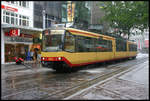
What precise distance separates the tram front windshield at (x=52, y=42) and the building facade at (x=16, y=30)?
8.61 m

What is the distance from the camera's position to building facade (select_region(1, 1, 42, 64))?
22.2m

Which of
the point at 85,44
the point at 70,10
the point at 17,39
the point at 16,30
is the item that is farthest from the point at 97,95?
the point at 70,10

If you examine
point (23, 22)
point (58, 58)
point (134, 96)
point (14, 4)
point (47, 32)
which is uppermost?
point (14, 4)

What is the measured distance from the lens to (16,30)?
2220cm

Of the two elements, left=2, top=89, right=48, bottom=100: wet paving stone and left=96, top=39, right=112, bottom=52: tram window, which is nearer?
left=2, top=89, right=48, bottom=100: wet paving stone

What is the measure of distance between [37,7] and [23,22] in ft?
11.1

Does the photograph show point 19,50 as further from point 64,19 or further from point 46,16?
point 64,19

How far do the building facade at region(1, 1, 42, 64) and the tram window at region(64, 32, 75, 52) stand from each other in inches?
375

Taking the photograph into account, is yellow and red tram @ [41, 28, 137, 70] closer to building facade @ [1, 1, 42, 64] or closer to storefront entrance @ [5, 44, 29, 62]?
building facade @ [1, 1, 42, 64]

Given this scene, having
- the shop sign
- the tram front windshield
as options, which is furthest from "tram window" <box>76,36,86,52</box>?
the shop sign

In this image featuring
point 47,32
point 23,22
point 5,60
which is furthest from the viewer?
point 23,22

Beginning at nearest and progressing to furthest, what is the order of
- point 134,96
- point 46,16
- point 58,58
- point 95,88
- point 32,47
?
1. point 134,96
2. point 95,88
3. point 58,58
4. point 32,47
5. point 46,16

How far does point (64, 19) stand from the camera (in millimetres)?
32625

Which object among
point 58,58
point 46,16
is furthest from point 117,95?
point 46,16
